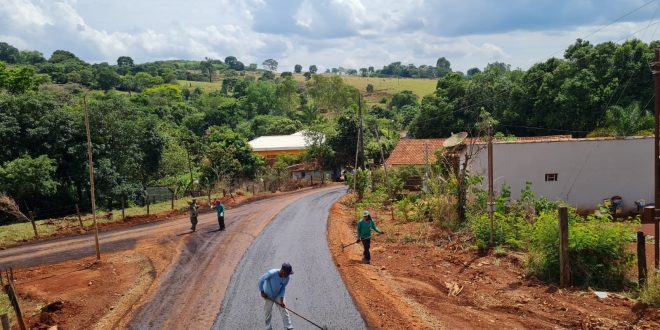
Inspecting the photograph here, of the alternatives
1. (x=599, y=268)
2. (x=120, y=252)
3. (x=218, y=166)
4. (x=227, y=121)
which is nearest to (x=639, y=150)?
(x=599, y=268)

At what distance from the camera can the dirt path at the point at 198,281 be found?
11375 mm

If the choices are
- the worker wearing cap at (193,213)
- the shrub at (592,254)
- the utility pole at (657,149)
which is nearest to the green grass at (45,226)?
the worker wearing cap at (193,213)

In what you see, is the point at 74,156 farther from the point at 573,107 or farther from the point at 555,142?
the point at 573,107

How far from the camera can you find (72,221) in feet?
84.0

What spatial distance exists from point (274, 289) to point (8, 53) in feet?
542

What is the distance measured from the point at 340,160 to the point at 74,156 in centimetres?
2848

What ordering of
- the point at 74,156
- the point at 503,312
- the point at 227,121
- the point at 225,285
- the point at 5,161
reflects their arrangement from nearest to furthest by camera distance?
the point at 503,312
the point at 225,285
the point at 5,161
the point at 74,156
the point at 227,121

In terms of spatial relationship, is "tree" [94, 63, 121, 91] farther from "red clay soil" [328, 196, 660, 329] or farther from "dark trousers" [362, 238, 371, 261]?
"dark trousers" [362, 238, 371, 261]

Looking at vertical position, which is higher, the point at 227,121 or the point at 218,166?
the point at 227,121

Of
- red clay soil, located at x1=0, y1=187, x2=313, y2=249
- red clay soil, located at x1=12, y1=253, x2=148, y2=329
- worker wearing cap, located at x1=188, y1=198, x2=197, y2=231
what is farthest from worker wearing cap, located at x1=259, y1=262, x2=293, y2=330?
red clay soil, located at x1=0, y1=187, x2=313, y2=249

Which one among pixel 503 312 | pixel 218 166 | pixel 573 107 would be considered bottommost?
pixel 503 312

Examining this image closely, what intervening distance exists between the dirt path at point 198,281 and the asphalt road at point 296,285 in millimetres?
352

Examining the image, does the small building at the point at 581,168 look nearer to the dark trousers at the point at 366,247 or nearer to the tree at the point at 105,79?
the dark trousers at the point at 366,247

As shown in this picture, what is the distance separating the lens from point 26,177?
86.4 feet
